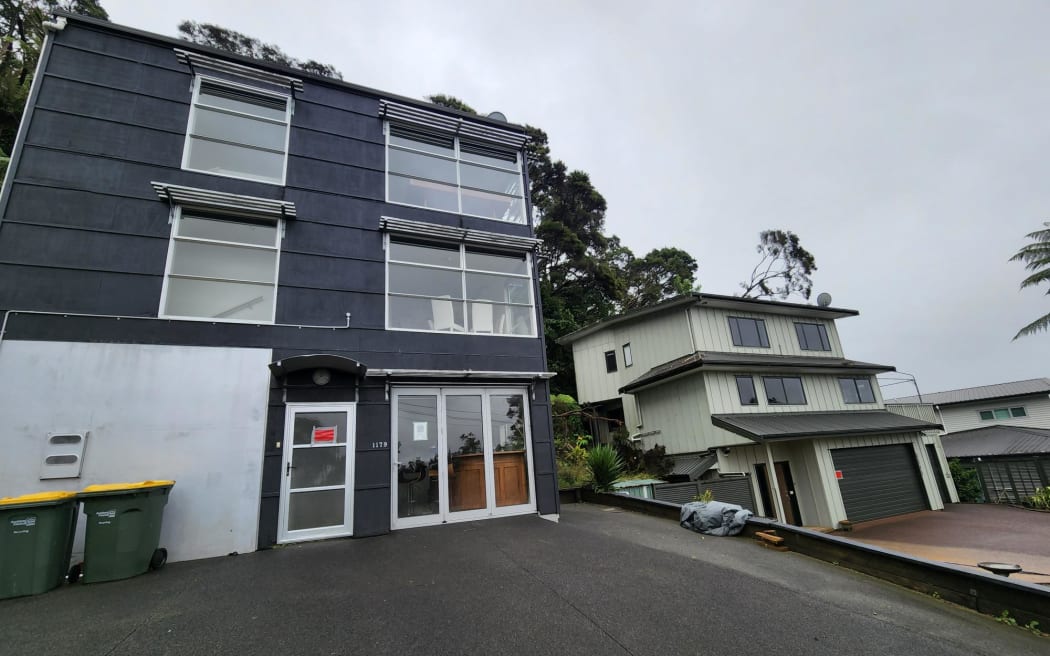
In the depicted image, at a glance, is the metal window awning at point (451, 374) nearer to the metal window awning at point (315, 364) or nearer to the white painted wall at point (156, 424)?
the metal window awning at point (315, 364)

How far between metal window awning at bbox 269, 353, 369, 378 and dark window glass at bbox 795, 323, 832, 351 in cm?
1815

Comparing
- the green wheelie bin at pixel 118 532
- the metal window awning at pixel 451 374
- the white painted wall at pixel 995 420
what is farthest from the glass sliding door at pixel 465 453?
the white painted wall at pixel 995 420

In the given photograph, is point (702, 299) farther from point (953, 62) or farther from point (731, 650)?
point (731, 650)

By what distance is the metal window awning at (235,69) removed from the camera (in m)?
7.28

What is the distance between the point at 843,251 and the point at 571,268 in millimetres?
23413

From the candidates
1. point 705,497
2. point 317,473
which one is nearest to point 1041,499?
point 705,497

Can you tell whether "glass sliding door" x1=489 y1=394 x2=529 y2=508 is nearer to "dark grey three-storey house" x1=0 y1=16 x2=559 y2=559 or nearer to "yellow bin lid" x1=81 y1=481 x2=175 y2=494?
"dark grey three-storey house" x1=0 y1=16 x2=559 y2=559

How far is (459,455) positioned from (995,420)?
1463 inches

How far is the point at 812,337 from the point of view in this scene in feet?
57.0

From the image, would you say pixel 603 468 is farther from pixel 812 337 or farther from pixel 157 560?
pixel 812 337

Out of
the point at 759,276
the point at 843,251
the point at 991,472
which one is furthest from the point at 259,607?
the point at 843,251

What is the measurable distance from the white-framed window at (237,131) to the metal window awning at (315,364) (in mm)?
3722

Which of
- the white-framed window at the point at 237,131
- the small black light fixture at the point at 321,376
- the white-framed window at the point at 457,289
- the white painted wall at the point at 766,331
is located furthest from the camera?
the white painted wall at the point at 766,331

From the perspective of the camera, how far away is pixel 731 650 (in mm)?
2799
